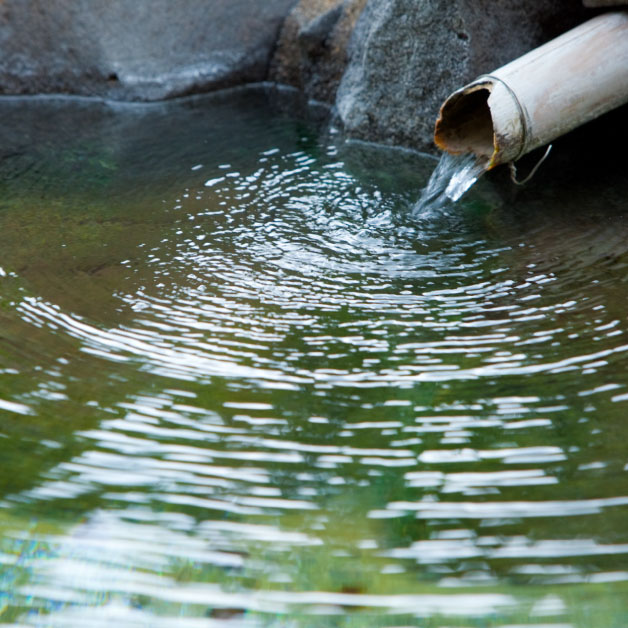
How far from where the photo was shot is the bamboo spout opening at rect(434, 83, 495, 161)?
3.57 m

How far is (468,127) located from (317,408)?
1.95 m

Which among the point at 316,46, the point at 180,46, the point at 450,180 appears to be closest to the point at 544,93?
the point at 450,180

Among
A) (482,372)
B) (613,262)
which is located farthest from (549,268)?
(482,372)

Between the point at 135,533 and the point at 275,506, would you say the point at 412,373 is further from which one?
the point at 135,533

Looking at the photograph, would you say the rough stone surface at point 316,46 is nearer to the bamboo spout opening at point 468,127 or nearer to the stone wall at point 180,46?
the stone wall at point 180,46

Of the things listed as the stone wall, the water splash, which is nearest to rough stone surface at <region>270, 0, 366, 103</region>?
the stone wall

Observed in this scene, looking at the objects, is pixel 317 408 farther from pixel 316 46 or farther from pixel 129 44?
pixel 129 44

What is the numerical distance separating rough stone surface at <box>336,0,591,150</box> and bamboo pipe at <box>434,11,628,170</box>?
2.30 feet

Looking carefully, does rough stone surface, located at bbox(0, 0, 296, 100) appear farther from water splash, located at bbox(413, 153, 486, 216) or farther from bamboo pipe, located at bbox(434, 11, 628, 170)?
bamboo pipe, located at bbox(434, 11, 628, 170)

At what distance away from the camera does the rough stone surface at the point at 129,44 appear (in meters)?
6.01

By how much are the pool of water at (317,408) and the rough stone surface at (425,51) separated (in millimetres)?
821

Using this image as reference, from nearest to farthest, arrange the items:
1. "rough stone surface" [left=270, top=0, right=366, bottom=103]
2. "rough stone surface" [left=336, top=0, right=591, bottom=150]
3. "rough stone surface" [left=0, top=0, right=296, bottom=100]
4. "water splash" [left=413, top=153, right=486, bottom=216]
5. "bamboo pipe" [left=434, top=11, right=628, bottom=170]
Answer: "bamboo pipe" [left=434, top=11, right=628, bottom=170]
"water splash" [left=413, top=153, right=486, bottom=216]
"rough stone surface" [left=336, top=0, right=591, bottom=150]
"rough stone surface" [left=270, top=0, right=366, bottom=103]
"rough stone surface" [left=0, top=0, right=296, bottom=100]

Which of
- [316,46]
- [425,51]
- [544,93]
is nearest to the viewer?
[544,93]

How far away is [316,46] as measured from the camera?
5641 millimetres
